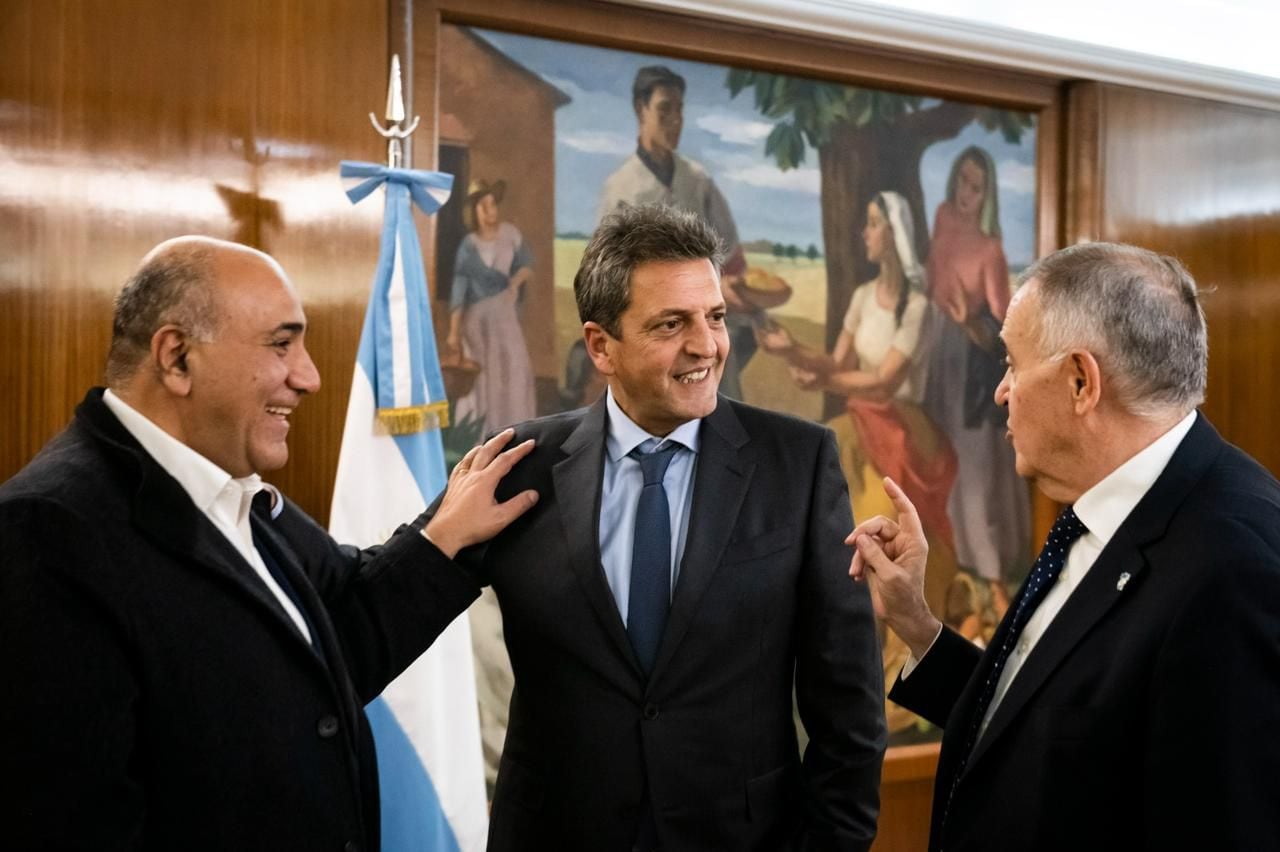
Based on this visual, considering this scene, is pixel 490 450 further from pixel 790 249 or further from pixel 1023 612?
pixel 790 249

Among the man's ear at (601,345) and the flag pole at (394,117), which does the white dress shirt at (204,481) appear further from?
the flag pole at (394,117)

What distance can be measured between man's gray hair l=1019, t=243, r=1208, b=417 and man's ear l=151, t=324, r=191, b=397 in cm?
152

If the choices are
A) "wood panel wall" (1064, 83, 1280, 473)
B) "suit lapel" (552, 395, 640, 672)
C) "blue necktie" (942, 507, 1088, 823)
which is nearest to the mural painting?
"wood panel wall" (1064, 83, 1280, 473)

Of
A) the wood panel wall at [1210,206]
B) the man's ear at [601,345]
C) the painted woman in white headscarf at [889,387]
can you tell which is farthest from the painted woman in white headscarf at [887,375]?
the man's ear at [601,345]

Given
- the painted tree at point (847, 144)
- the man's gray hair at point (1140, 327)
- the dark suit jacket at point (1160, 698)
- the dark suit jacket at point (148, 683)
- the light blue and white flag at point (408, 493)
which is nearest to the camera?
the dark suit jacket at point (1160, 698)

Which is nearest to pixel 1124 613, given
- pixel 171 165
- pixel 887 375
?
pixel 171 165

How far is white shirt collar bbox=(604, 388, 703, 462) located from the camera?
2.82 m

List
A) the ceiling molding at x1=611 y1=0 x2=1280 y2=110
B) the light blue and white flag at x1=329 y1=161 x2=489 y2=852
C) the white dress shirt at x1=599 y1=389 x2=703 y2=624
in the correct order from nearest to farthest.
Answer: the white dress shirt at x1=599 y1=389 x2=703 y2=624 → the light blue and white flag at x1=329 y1=161 x2=489 y2=852 → the ceiling molding at x1=611 y1=0 x2=1280 y2=110

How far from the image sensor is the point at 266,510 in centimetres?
260

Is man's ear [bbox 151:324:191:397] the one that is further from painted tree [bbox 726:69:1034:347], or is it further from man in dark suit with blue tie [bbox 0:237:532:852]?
painted tree [bbox 726:69:1034:347]

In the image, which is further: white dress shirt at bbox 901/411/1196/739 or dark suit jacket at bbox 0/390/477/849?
white dress shirt at bbox 901/411/1196/739

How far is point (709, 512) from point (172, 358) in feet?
3.70

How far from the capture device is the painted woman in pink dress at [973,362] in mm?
5789

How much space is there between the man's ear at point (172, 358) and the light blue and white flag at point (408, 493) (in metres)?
1.70
